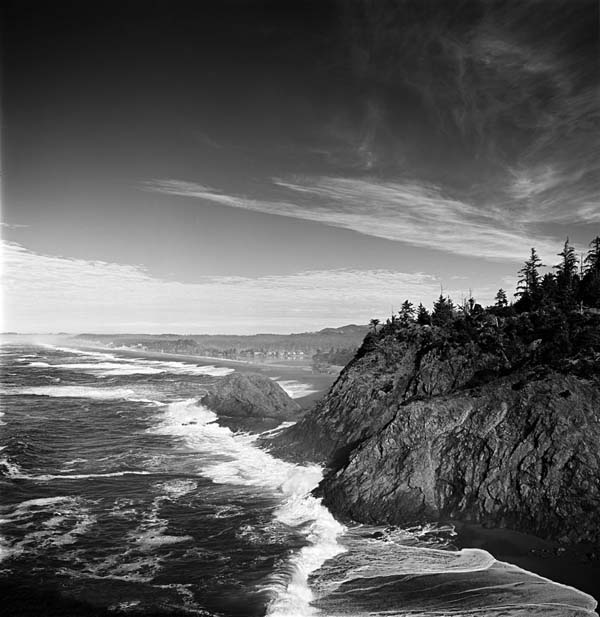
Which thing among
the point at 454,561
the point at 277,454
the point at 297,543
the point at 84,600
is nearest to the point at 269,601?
the point at 297,543

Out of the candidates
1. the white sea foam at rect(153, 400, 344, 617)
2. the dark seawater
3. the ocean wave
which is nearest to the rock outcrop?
the white sea foam at rect(153, 400, 344, 617)

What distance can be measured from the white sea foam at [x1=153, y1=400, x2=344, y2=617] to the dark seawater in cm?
11

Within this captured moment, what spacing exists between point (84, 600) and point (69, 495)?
14.7 meters

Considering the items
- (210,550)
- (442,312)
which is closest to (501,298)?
(442,312)

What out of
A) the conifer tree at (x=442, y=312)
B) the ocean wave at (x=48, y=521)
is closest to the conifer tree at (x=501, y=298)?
the conifer tree at (x=442, y=312)

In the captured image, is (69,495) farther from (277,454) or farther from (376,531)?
(376,531)

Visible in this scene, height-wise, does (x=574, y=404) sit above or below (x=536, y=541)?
above

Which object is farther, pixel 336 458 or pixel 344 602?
pixel 336 458

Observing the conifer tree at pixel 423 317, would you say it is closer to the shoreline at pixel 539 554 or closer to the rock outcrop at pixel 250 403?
the rock outcrop at pixel 250 403

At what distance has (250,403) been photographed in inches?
2255

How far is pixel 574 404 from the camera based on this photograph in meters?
28.1

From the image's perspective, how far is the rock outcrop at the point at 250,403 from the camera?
54375 mm

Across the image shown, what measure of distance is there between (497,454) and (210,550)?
1851 centimetres

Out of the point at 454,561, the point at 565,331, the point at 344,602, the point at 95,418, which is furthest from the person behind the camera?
the point at 95,418
